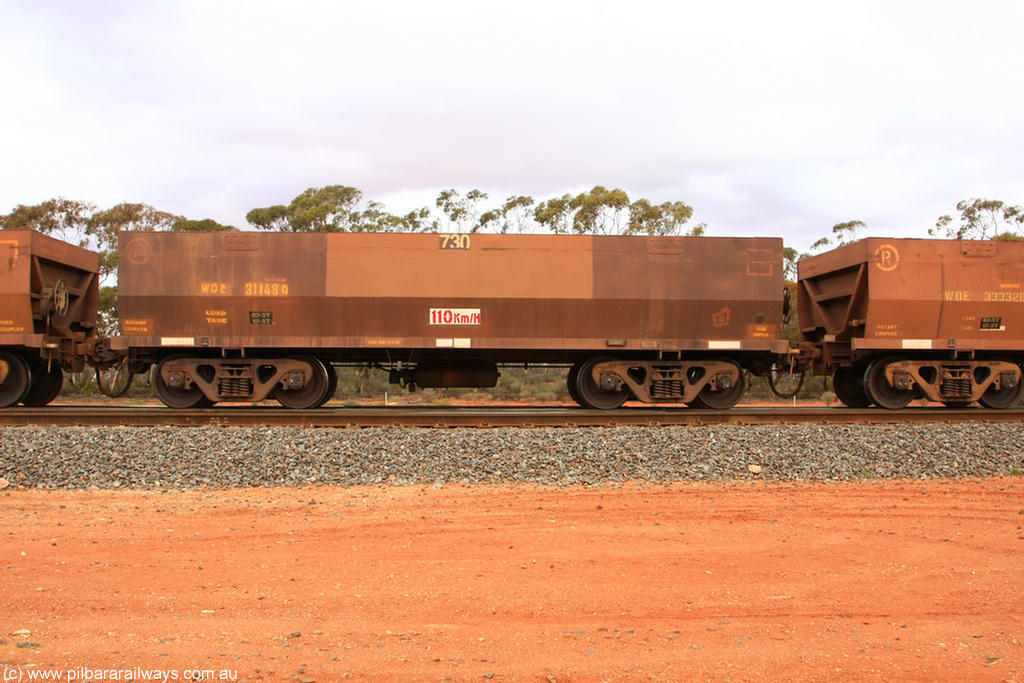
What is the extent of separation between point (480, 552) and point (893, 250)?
34.2ft

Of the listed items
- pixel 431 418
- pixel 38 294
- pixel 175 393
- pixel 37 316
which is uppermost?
pixel 38 294

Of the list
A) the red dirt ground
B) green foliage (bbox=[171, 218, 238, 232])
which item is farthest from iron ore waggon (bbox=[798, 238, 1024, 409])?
green foliage (bbox=[171, 218, 238, 232])

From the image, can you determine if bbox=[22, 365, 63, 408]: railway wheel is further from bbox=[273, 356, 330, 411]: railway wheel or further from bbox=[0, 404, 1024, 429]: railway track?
bbox=[273, 356, 330, 411]: railway wheel

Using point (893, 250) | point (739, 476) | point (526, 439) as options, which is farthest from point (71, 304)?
point (893, 250)

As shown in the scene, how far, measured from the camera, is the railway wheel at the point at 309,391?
461 inches

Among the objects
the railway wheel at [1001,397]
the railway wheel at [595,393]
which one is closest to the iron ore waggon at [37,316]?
the railway wheel at [595,393]

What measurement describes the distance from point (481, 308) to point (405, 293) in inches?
52.1

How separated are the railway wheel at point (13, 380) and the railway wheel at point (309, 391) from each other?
4.13m

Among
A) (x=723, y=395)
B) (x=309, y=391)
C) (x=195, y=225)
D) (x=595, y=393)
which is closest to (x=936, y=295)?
(x=723, y=395)

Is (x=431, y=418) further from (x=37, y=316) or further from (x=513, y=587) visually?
(x=37, y=316)

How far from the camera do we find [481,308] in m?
11.5

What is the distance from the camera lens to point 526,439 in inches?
325

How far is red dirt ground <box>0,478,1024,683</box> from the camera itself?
3.25 meters

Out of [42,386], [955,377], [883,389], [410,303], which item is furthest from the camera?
[42,386]
